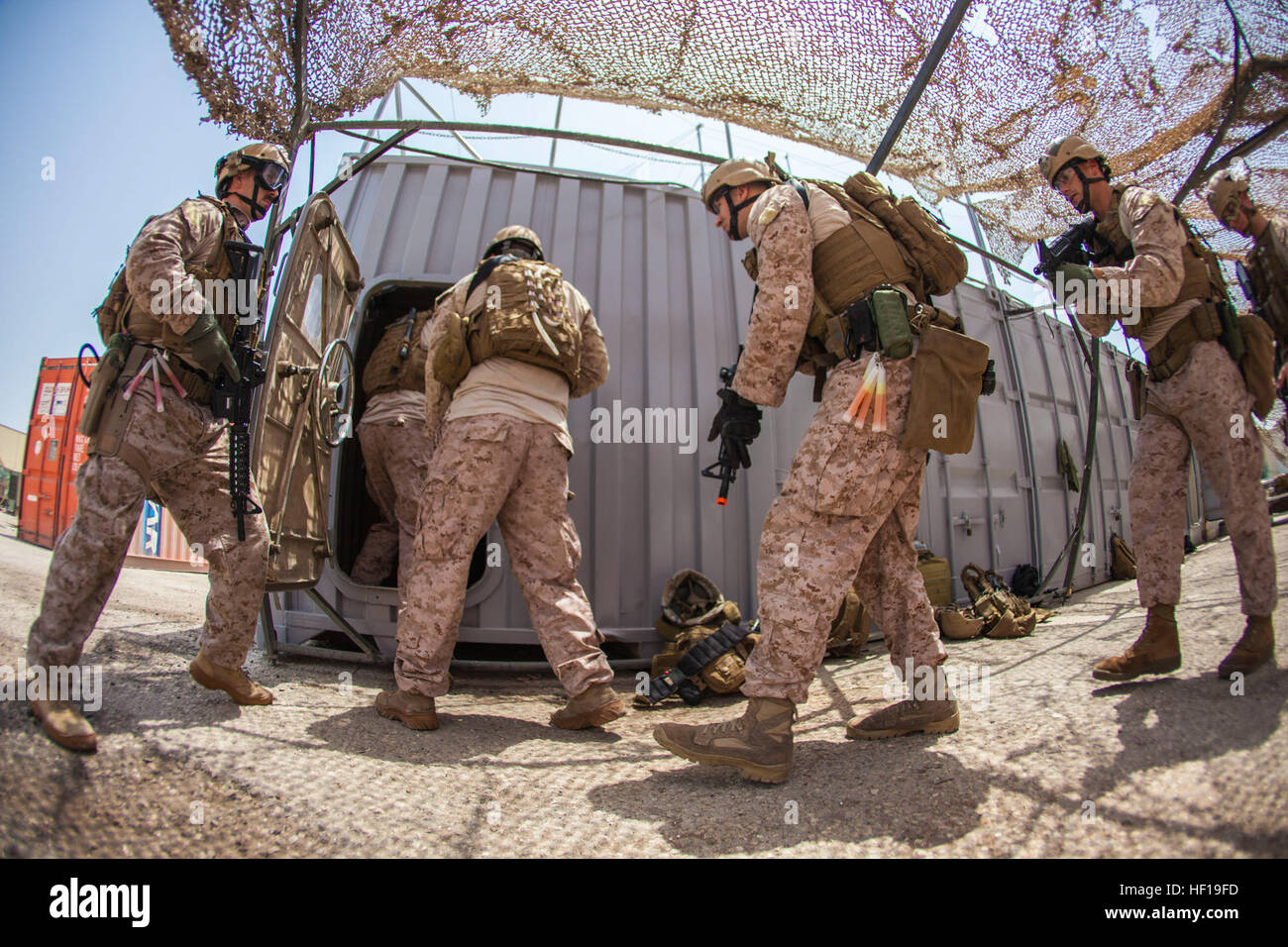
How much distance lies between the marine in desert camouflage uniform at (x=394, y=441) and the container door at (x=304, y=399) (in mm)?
225

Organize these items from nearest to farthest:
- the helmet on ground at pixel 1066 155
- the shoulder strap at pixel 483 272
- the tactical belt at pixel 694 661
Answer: the helmet on ground at pixel 1066 155
the shoulder strap at pixel 483 272
the tactical belt at pixel 694 661

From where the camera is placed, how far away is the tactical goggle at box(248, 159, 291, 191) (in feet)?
6.96

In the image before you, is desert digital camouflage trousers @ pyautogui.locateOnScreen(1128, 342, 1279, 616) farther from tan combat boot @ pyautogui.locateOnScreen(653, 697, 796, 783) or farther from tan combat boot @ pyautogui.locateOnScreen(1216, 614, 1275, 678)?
tan combat boot @ pyautogui.locateOnScreen(653, 697, 796, 783)

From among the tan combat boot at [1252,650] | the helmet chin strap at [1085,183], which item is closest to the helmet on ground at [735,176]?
the helmet chin strap at [1085,183]

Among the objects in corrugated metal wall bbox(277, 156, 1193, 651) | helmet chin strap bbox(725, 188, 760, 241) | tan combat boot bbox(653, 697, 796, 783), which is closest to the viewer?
tan combat boot bbox(653, 697, 796, 783)

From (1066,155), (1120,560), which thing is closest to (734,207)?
(1066,155)

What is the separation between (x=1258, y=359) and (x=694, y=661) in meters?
2.32

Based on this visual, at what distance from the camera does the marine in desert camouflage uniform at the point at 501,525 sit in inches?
81.3

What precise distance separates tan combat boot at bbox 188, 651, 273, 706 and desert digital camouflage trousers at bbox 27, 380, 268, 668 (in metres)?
0.02

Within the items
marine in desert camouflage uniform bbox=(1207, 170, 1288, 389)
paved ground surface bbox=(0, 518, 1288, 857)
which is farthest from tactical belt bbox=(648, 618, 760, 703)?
marine in desert camouflage uniform bbox=(1207, 170, 1288, 389)

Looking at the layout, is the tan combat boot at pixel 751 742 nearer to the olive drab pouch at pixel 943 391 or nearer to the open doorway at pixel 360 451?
the olive drab pouch at pixel 943 391

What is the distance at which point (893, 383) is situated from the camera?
5.52 feet

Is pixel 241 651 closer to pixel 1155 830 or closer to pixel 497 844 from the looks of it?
pixel 497 844
